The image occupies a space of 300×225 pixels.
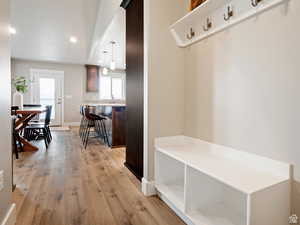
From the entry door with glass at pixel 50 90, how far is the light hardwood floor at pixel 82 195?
170 inches

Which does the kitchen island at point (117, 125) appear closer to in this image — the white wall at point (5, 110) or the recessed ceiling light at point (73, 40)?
the white wall at point (5, 110)

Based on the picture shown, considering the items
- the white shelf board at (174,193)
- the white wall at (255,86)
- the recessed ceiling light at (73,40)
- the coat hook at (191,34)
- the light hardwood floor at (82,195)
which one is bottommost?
the light hardwood floor at (82,195)

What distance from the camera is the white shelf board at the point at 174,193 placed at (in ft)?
4.75

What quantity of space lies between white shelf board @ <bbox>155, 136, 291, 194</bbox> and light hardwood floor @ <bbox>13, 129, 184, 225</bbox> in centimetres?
52

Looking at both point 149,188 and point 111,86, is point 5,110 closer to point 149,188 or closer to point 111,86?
point 149,188

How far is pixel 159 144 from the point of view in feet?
5.96

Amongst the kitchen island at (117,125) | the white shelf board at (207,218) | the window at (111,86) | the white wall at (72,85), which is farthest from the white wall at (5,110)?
the window at (111,86)

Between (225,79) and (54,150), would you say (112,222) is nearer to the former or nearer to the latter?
(225,79)

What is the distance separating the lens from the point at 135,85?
226cm

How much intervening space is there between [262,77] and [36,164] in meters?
3.00

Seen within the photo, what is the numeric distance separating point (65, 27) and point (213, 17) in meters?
3.93

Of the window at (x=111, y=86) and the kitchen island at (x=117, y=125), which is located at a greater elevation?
the window at (x=111, y=86)

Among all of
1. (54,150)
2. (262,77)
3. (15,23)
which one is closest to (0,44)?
(262,77)

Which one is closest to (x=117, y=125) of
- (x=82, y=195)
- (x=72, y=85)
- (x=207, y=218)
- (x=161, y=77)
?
(x=82, y=195)
